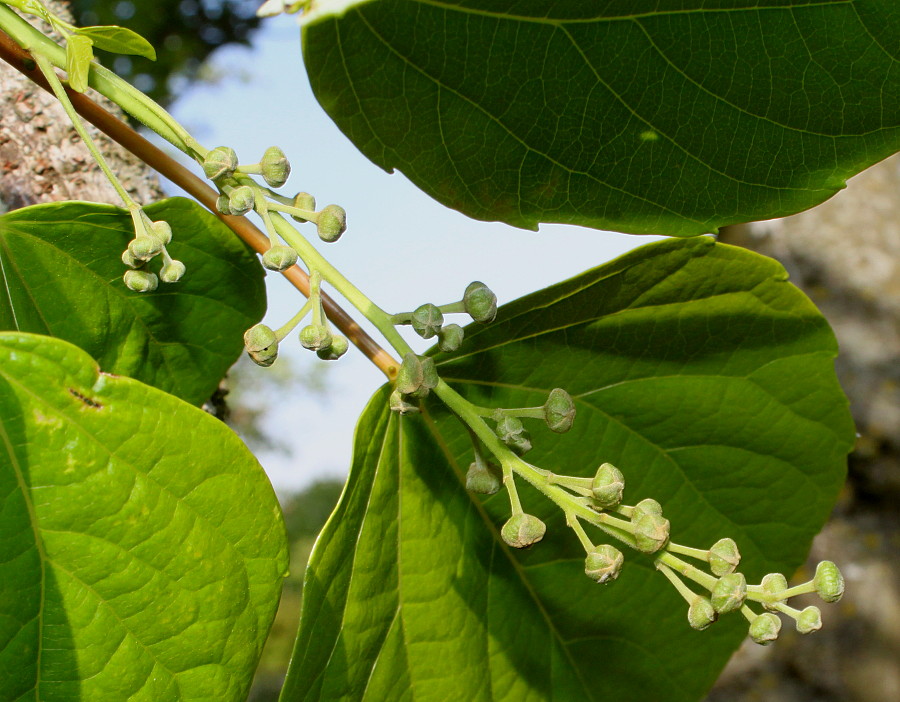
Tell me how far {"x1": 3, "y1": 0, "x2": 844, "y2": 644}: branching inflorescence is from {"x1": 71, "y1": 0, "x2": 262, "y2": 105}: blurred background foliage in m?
5.64

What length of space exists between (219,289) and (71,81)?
17.0 inches

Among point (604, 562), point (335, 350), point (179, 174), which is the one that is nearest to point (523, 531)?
point (604, 562)

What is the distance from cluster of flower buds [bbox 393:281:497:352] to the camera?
845mm

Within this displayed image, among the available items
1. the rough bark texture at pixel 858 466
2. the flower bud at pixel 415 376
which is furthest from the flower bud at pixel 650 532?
the rough bark texture at pixel 858 466

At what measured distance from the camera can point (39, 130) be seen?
1.54 meters

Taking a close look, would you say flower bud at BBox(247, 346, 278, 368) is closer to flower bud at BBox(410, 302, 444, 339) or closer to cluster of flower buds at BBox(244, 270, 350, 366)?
cluster of flower buds at BBox(244, 270, 350, 366)

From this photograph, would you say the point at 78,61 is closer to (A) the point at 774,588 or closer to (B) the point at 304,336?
(B) the point at 304,336

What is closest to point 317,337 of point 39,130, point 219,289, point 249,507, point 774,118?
point 249,507

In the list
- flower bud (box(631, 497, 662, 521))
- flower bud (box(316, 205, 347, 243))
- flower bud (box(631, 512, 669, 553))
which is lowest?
flower bud (box(631, 512, 669, 553))

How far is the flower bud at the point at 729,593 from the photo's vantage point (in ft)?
2.36

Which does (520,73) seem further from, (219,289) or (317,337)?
(219,289)

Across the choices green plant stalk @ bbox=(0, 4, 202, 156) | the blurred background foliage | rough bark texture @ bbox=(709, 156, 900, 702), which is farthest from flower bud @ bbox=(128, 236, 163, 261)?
the blurred background foliage

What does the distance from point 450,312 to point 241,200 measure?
26cm

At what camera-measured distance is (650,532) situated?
719 millimetres
